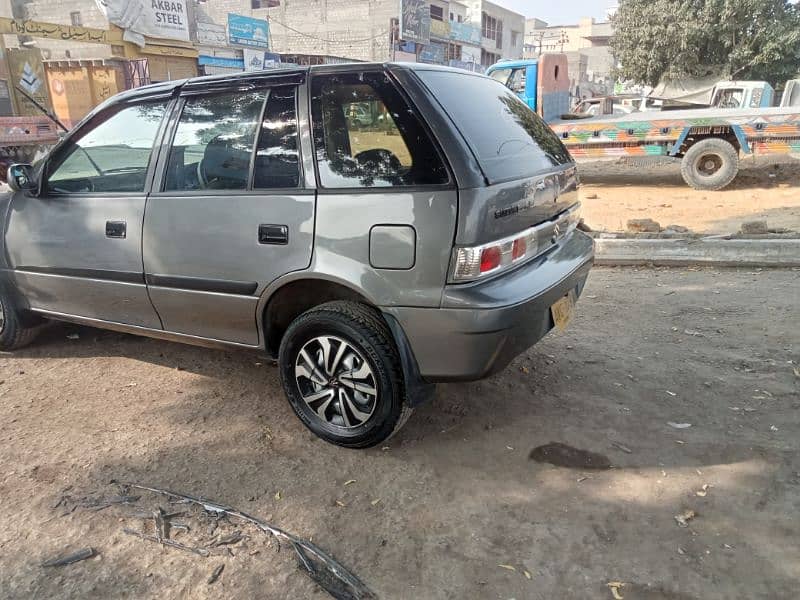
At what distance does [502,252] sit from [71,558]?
6.75ft

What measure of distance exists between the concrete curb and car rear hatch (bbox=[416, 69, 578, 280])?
3.08 m

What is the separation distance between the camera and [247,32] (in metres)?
34.0

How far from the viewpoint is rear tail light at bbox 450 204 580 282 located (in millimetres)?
2541

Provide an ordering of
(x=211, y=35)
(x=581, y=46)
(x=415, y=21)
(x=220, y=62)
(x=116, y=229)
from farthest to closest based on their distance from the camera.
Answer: (x=581, y=46) → (x=415, y=21) → (x=211, y=35) → (x=220, y=62) → (x=116, y=229)

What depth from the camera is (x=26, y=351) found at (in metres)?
4.36

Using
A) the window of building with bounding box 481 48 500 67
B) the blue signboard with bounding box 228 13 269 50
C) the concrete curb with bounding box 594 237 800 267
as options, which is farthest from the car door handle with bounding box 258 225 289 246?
the window of building with bounding box 481 48 500 67

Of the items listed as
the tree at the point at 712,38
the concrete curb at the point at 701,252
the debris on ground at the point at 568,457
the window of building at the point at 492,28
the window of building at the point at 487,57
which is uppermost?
the window of building at the point at 492,28

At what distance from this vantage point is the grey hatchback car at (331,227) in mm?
2607

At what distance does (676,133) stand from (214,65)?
87.1ft

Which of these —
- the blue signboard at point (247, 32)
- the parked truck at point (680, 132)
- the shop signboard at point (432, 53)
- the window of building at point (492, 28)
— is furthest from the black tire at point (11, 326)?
the window of building at point (492, 28)

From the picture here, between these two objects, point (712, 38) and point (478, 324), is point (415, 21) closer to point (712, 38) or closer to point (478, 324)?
point (712, 38)

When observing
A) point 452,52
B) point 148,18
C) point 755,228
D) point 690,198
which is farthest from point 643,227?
point 452,52

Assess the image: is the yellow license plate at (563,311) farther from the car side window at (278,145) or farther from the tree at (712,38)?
the tree at (712,38)

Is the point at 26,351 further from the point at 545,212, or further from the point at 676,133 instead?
the point at 676,133
